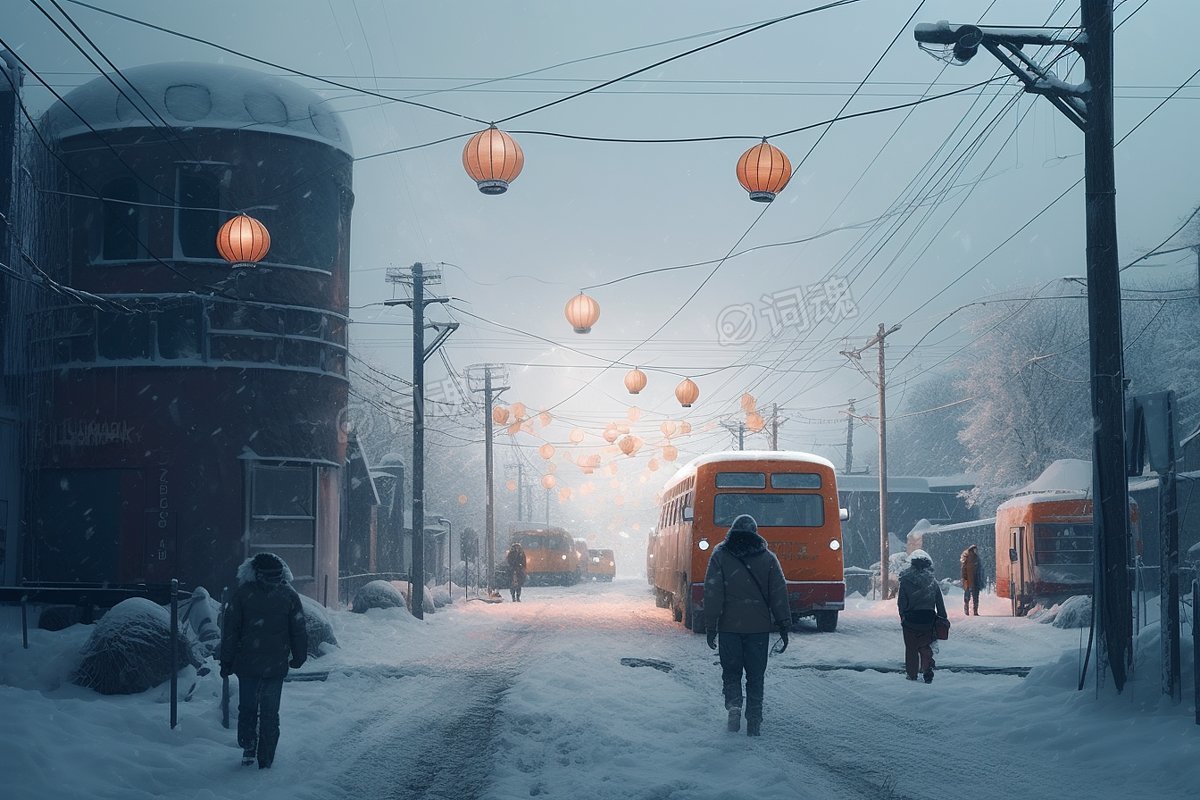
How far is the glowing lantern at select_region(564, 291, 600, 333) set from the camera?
71.6ft

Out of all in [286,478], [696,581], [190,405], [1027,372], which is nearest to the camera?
[696,581]

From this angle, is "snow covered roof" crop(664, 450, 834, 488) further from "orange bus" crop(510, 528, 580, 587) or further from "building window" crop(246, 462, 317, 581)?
"orange bus" crop(510, 528, 580, 587)

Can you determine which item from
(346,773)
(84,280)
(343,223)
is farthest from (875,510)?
(346,773)

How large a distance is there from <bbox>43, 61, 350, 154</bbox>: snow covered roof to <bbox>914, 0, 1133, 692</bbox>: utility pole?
56.8ft

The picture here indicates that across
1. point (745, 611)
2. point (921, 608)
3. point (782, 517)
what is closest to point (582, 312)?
point (782, 517)

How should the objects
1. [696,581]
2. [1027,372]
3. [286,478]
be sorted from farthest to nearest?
1. [1027,372]
2. [286,478]
3. [696,581]

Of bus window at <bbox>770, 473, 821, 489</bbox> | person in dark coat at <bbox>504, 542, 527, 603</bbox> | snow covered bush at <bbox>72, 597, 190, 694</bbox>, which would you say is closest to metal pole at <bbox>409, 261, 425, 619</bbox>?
bus window at <bbox>770, 473, 821, 489</bbox>

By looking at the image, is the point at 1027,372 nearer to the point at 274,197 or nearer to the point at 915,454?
the point at 915,454

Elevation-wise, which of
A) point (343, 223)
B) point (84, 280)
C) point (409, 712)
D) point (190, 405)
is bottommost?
point (409, 712)

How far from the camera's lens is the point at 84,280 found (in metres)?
24.0

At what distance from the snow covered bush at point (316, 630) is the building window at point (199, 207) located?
A: 31.2 feet

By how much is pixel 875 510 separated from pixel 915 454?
125 ft

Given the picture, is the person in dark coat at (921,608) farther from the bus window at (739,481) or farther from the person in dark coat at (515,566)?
the person in dark coat at (515,566)

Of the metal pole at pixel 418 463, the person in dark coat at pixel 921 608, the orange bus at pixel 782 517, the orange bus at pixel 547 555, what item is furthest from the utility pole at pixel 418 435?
the orange bus at pixel 547 555
